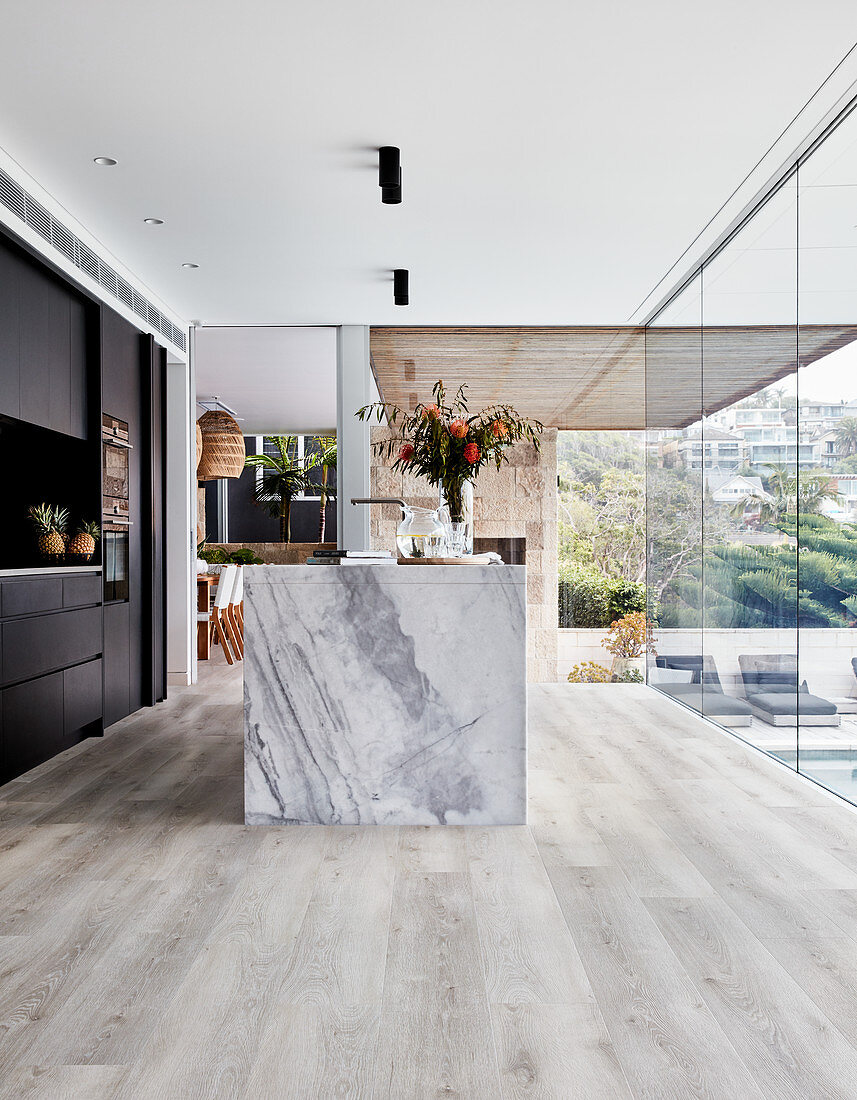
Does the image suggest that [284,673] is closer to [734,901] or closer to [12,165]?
[734,901]

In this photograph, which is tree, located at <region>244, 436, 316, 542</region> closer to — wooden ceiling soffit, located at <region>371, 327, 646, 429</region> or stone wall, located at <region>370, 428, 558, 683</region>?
stone wall, located at <region>370, 428, 558, 683</region>

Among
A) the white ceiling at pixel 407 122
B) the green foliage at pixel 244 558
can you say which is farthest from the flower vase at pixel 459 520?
the green foliage at pixel 244 558

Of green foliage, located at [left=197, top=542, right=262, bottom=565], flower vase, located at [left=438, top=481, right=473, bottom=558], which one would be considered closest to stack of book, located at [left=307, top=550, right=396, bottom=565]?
flower vase, located at [left=438, top=481, right=473, bottom=558]

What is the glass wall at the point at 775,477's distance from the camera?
3.41 metres

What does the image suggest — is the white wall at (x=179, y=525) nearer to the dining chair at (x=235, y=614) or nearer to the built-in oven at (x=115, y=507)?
the built-in oven at (x=115, y=507)

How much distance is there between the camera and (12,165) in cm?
362

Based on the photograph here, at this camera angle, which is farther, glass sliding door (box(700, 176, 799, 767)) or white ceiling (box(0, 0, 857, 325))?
glass sliding door (box(700, 176, 799, 767))

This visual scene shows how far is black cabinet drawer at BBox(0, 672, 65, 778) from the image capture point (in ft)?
11.8

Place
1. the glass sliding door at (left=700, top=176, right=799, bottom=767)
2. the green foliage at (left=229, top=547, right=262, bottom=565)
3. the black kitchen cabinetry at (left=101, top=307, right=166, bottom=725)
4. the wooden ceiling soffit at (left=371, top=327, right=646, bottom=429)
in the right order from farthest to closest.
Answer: the green foliage at (left=229, top=547, right=262, bottom=565), the wooden ceiling soffit at (left=371, top=327, right=646, bottom=429), the black kitchen cabinetry at (left=101, top=307, right=166, bottom=725), the glass sliding door at (left=700, top=176, right=799, bottom=767)

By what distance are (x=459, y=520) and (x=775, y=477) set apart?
1472 millimetres

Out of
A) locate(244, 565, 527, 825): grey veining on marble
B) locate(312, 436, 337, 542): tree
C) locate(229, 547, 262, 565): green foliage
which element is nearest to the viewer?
locate(244, 565, 527, 825): grey veining on marble

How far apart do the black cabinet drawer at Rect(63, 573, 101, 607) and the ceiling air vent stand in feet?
4.73

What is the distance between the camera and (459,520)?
351cm

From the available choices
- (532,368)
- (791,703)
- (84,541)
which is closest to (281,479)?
(532,368)
